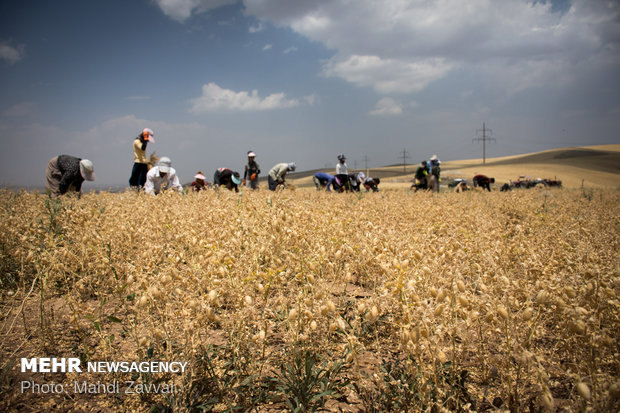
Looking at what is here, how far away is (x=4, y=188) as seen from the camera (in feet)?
20.9

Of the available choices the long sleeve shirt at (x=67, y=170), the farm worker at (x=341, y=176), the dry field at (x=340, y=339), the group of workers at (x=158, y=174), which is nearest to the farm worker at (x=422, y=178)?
the group of workers at (x=158, y=174)

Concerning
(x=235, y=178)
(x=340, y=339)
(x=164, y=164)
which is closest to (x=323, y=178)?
(x=235, y=178)

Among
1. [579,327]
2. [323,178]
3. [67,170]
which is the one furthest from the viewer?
[323,178]

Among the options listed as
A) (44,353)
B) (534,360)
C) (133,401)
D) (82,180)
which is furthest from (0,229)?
(534,360)

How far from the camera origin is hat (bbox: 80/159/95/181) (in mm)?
7797

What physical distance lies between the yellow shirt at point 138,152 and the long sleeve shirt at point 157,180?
1.43 feet

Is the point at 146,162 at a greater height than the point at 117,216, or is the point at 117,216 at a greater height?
the point at 146,162

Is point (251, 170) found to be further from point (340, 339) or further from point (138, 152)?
point (340, 339)

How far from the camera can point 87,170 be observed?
791 centimetres

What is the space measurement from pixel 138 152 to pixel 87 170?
1980 mm

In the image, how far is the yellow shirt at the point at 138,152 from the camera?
9.59 m

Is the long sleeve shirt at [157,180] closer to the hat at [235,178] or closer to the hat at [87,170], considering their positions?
the hat at [87,170]

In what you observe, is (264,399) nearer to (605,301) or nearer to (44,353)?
(44,353)

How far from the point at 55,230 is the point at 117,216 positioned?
794 mm
